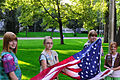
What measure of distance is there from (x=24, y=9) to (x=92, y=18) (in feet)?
27.7

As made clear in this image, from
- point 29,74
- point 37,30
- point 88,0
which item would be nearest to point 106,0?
point 88,0

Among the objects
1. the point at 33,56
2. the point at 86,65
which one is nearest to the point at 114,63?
the point at 86,65

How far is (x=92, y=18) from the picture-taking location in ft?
85.8

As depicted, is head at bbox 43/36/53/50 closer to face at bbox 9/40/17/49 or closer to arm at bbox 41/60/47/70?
arm at bbox 41/60/47/70

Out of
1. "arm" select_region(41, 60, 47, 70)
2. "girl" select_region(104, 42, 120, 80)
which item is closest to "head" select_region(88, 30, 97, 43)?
"girl" select_region(104, 42, 120, 80)

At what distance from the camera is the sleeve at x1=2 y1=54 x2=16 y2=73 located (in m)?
3.18

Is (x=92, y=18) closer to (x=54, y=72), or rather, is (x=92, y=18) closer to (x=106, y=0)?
(x=106, y=0)

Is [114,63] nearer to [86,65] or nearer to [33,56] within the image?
[86,65]

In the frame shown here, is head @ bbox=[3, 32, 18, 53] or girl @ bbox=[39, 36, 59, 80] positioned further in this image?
girl @ bbox=[39, 36, 59, 80]

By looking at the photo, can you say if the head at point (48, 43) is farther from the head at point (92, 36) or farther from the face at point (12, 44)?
the head at point (92, 36)

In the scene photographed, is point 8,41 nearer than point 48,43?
Yes

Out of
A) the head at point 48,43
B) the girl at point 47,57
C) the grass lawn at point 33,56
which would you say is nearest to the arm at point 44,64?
the girl at point 47,57

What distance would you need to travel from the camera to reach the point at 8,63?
3184 millimetres

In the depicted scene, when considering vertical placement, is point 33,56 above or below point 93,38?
below
